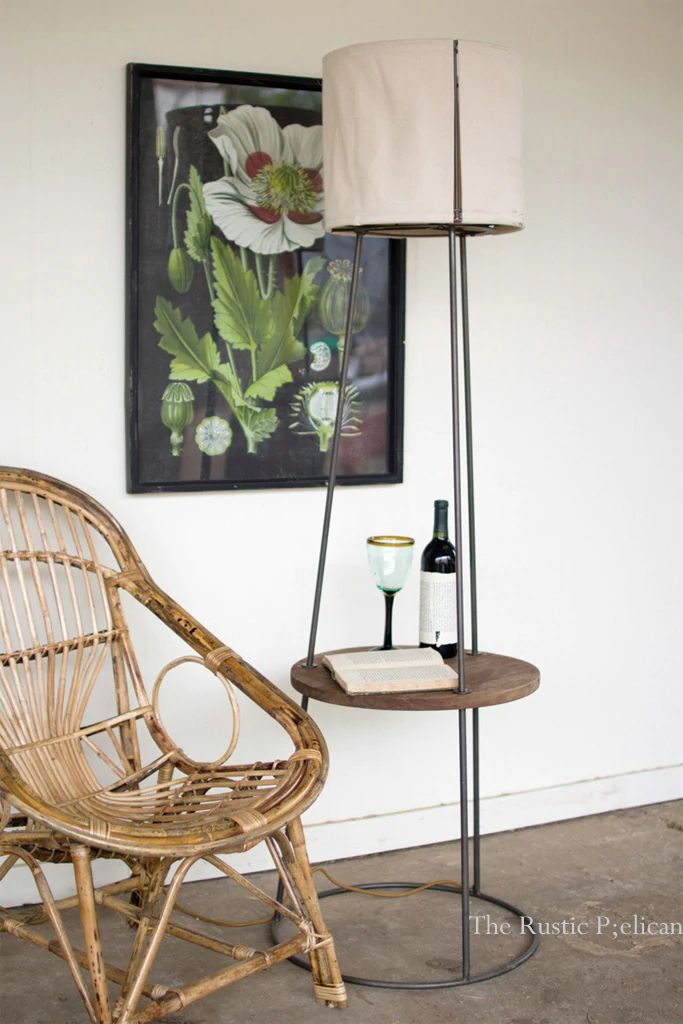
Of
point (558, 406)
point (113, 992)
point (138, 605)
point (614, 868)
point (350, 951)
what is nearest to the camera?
point (113, 992)

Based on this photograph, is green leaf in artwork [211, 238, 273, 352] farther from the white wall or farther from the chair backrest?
the chair backrest

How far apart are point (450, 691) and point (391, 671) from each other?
0.13 m

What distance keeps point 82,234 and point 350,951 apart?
166 cm

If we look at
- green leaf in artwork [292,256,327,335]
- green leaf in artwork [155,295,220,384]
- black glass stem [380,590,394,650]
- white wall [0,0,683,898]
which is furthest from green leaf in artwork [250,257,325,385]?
black glass stem [380,590,394,650]

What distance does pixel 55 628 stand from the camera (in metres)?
2.80

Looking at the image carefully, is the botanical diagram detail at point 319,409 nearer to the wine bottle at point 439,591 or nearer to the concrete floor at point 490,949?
the wine bottle at point 439,591

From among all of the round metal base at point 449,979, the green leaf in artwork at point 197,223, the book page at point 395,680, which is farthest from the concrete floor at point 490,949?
the green leaf in artwork at point 197,223

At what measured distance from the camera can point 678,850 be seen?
325 centimetres

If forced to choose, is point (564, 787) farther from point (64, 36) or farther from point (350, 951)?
point (64, 36)

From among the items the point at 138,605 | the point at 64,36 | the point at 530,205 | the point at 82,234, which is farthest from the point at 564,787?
the point at 64,36

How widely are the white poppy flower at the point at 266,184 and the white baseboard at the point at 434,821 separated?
1.44 m

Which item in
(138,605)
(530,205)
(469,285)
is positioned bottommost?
(138,605)

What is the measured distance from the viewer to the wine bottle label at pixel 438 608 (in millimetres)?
2607

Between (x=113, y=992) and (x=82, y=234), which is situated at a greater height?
(x=82, y=234)
